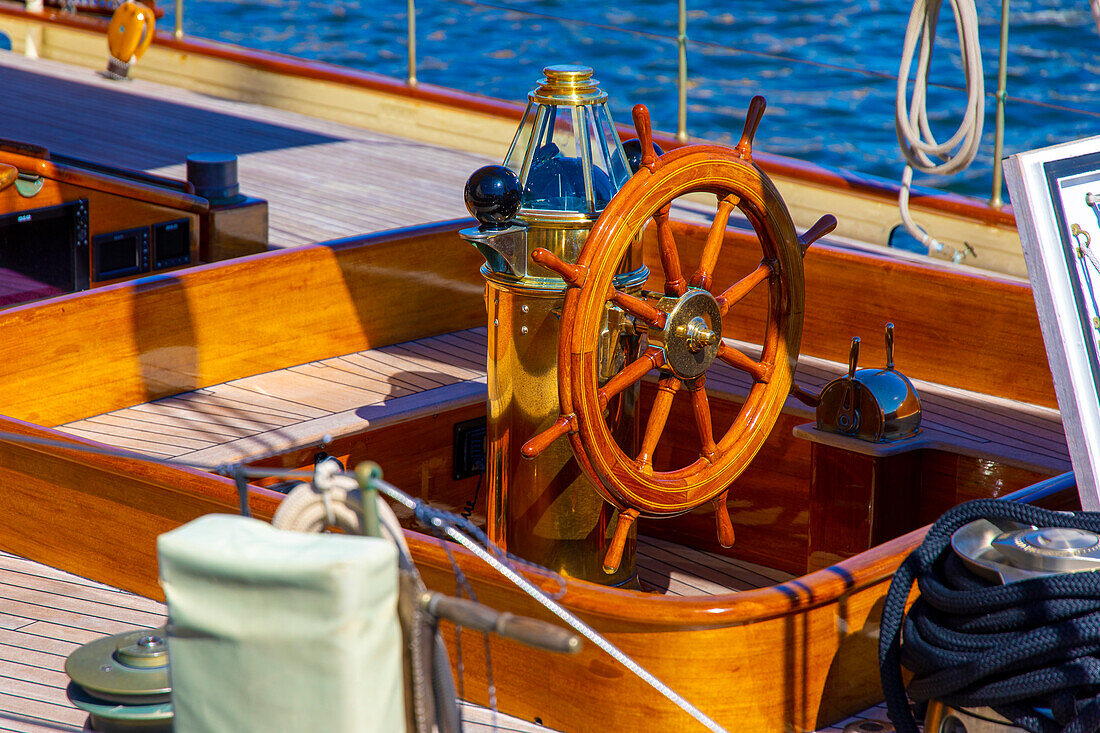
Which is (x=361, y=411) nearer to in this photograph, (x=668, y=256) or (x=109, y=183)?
(x=668, y=256)

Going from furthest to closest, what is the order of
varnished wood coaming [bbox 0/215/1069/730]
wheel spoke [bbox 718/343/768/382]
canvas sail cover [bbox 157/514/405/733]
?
wheel spoke [bbox 718/343/768/382]
varnished wood coaming [bbox 0/215/1069/730]
canvas sail cover [bbox 157/514/405/733]

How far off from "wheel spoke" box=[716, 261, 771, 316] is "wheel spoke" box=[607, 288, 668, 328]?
0.13m

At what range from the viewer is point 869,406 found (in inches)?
89.7

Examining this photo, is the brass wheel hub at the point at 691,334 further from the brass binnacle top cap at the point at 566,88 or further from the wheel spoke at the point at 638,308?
the brass binnacle top cap at the point at 566,88

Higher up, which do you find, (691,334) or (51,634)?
(691,334)

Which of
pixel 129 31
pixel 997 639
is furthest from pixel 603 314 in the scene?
pixel 129 31

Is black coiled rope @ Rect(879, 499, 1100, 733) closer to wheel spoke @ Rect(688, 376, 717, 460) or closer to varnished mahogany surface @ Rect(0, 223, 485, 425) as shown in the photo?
wheel spoke @ Rect(688, 376, 717, 460)

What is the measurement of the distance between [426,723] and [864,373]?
1.37m

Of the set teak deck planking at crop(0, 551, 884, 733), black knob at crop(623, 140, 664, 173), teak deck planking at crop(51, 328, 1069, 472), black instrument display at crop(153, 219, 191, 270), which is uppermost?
black knob at crop(623, 140, 664, 173)

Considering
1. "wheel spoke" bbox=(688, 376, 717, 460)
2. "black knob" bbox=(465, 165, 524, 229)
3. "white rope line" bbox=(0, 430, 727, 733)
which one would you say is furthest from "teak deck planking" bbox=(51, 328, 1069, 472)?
"white rope line" bbox=(0, 430, 727, 733)

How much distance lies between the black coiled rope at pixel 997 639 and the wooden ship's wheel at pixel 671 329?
48 centimetres

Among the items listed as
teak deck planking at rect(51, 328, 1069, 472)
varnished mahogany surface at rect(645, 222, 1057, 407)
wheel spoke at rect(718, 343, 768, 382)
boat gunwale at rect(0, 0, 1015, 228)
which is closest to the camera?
wheel spoke at rect(718, 343, 768, 382)

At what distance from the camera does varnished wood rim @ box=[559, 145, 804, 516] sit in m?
1.75

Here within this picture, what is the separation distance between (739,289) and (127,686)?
104 centimetres
